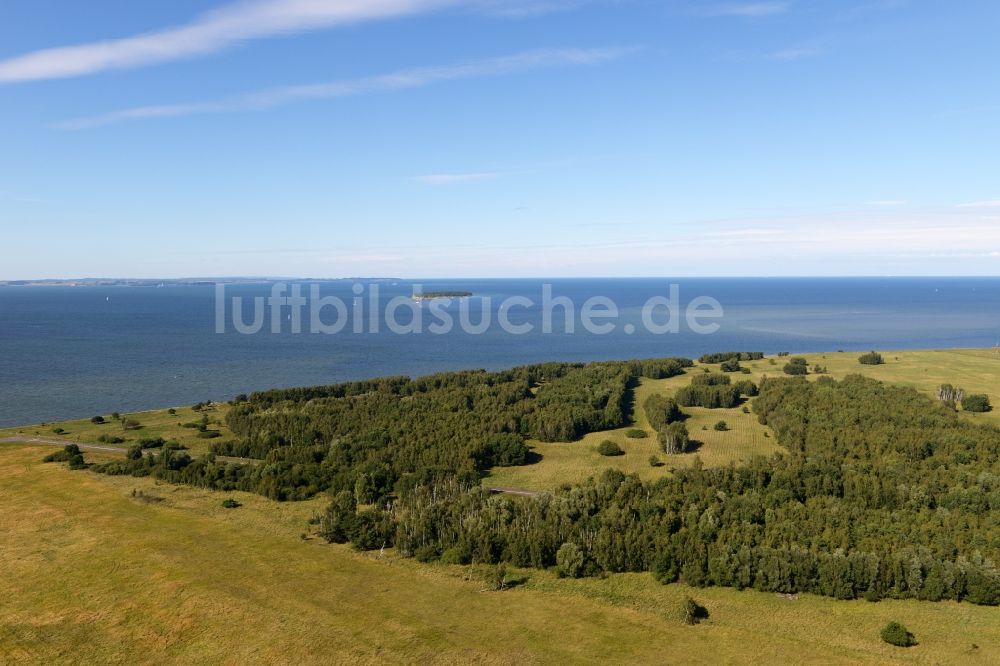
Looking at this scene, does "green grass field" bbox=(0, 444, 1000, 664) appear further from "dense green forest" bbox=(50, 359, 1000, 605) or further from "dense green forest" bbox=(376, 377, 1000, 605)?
"dense green forest" bbox=(50, 359, 1000, 605)

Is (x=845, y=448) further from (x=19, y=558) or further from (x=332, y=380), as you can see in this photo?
(x=332, y=380)

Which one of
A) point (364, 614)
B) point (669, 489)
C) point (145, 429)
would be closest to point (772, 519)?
point (669, 489)

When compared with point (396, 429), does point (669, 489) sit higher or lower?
lower

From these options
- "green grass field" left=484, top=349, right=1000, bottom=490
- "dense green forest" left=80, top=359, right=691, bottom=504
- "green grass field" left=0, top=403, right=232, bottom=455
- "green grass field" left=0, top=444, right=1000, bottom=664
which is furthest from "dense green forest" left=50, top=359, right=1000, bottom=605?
"green grass field" left=0, top=403, right=232, bottom=455

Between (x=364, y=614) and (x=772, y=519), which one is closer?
(x=364, y=614)

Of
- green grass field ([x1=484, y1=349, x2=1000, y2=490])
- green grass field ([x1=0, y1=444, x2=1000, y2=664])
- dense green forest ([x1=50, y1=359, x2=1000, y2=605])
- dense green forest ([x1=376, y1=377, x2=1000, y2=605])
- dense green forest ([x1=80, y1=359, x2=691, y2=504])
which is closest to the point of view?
green grass field ([x1=0, y1=444, x2=1000, y2=664])

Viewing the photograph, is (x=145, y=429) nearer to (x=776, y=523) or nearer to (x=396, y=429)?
(x=396, y=429)
